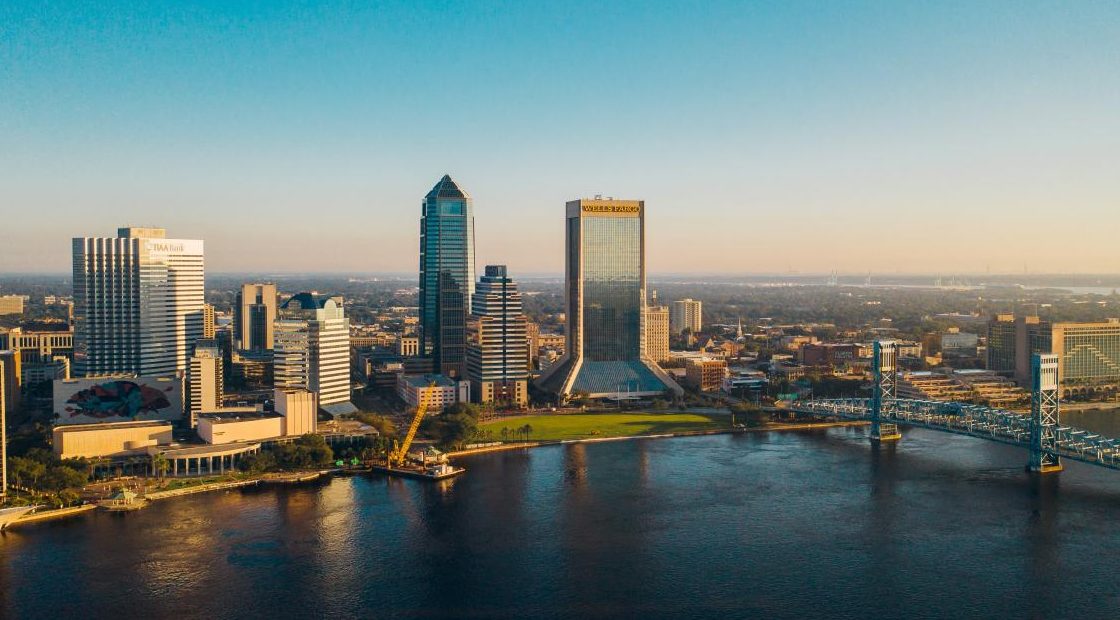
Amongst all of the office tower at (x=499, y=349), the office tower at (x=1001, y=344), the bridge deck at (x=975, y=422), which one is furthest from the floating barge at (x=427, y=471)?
the office tower at (x=1001, y=344)

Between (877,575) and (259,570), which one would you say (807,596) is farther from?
(259,570)

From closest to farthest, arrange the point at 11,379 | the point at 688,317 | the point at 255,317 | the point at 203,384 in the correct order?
the point at 203,384, the point at 11,379, the point at 255,317, the point at 688,317

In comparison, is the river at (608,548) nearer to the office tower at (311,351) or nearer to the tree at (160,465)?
the tree at (160,465)

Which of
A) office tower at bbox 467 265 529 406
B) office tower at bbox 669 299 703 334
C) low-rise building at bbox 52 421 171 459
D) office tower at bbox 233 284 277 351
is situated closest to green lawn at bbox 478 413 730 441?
office tower at bbox 467 265 529 406

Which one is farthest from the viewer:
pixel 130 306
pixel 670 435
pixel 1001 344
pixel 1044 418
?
pixel 1001 344

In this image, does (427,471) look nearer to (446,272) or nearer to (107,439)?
(107,439)

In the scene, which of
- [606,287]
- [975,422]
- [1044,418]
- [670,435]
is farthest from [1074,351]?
[670,435]

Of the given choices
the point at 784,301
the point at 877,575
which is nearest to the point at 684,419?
the point at 877,575
